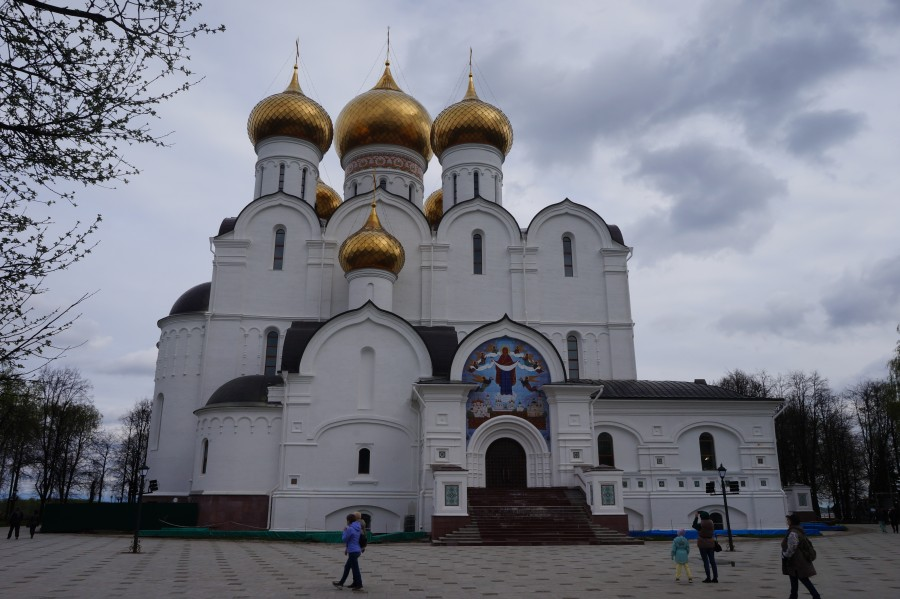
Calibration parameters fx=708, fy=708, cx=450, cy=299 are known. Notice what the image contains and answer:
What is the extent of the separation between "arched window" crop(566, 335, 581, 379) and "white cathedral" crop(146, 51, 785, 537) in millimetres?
79

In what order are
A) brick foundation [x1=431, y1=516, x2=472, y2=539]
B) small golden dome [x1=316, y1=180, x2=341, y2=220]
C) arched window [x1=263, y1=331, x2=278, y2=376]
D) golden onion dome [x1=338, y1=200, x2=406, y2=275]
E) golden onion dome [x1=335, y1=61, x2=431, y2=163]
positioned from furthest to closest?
small golden dome [x1=316, y1=180, x2=341, y2=220], golden onion dome [x1=335, y1=61, x2=431, y2=163], arched window [x1=263, y1=331, x2=278, y2=376], golden onion dome [x1=338, y1=200, x2=406, y2=275], brick foundation [x1=431, y1=516, x2=472, y2=539]

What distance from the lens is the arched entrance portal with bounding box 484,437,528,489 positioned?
64.6 ft

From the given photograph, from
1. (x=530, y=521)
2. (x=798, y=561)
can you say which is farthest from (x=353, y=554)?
(x=530, y=521)

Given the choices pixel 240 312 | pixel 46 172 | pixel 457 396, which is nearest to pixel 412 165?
pixel 240 312

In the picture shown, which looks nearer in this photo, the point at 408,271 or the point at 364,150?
the point at 408,271

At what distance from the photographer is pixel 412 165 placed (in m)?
30.2

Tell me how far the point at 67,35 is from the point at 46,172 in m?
1.20

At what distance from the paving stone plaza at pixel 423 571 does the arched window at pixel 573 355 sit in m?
8.87

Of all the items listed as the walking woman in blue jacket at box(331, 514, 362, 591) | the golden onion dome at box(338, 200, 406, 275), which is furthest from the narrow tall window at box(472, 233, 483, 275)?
the walking woman in blue jacket at box(331, 514, 362, 591)

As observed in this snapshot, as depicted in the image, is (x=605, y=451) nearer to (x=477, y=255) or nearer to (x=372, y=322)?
(x=372, y=322)

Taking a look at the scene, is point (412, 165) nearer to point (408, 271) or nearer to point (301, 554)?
point (408, 271)

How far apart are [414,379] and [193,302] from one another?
29.5 feet

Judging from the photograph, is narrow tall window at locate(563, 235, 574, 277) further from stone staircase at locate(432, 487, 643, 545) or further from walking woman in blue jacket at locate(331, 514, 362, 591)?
walking woman in blue jacket at locate(331, 514, 362, 591)

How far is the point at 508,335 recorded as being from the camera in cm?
2036
